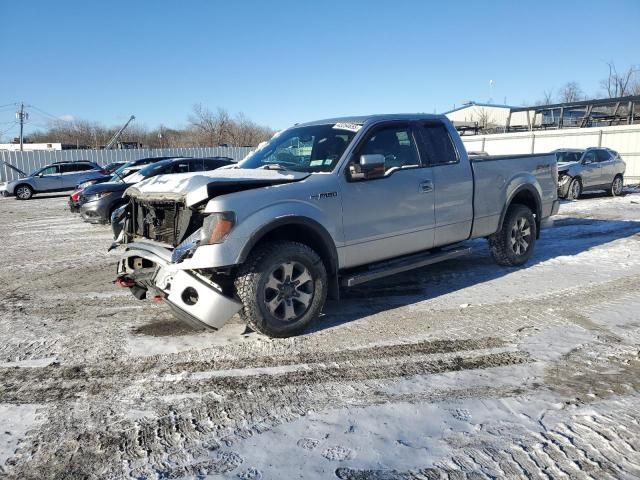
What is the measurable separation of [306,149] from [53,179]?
23320 mm

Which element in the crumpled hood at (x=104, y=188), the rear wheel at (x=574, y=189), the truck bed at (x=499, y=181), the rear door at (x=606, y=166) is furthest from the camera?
the rear door at (x=606, y=166)

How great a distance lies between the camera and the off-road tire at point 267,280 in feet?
14.2

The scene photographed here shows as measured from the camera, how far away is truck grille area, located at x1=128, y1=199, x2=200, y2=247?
4.46 meters

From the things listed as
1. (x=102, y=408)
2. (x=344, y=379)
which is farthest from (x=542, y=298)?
(x=102, y=408)

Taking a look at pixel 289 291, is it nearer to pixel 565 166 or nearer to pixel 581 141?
pixel 565 166

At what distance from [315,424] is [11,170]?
123 feet

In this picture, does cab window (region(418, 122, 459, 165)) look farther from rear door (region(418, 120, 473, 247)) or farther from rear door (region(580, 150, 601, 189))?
rear door (region(580, 150, 601, 189))

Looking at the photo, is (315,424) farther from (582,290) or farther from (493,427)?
(582,290)

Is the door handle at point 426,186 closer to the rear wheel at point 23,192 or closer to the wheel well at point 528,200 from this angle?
the wheel well at point 528,200

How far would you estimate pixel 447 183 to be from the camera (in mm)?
5934

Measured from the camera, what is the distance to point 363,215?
5.09m

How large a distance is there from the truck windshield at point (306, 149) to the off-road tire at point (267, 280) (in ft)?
3.19

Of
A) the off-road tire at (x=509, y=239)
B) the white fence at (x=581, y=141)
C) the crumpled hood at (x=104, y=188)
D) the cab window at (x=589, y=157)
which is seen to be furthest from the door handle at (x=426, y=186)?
the white fence at (x=581, y=141)

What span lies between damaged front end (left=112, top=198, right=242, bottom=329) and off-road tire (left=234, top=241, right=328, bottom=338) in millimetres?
142
